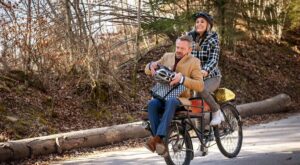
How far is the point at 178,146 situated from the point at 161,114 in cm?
49

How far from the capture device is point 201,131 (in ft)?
21.9

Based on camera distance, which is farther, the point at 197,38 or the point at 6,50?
the point at 6,50

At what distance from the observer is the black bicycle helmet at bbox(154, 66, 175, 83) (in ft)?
19.4

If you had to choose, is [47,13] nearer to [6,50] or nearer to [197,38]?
[6,50]

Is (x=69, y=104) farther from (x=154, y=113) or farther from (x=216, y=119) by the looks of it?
(x=154, y=113)

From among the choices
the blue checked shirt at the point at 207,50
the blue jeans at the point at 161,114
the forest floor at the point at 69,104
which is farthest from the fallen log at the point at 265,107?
the blue jeans at the point at 161,114

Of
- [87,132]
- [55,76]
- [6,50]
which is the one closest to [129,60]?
[55,76]

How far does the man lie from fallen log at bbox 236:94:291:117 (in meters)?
8.47

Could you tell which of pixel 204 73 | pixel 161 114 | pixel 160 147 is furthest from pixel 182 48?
pixel 160 147

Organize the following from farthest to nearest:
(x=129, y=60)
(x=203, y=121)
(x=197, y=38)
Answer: (x=129, y=60), (x=197, y=38), (x=203, y=121)

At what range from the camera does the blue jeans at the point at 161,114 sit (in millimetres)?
5777

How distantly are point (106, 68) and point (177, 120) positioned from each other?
698 cm

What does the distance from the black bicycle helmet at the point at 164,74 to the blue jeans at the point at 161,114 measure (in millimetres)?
267

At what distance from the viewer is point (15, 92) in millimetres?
11078
